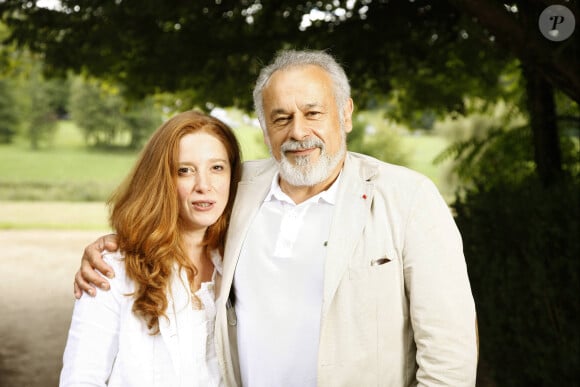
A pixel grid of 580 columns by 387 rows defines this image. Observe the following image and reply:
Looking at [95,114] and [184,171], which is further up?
[95,114]

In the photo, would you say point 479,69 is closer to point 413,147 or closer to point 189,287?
point 189,287

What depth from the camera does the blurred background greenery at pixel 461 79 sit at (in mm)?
4016

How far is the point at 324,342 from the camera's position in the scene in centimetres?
246

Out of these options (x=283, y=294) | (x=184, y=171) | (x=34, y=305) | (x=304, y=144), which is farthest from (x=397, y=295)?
(x=34, y=305)

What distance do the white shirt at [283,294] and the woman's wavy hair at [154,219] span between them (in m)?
0.29

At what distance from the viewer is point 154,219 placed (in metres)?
2.68

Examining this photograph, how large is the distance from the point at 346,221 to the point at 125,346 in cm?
101

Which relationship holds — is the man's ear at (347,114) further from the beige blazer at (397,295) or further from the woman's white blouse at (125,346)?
the woman's white blouse at (125,346)

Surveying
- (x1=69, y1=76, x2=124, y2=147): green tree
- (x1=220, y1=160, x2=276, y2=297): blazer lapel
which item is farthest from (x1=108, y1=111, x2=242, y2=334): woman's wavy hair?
(x1=69, y1=76, x2=124, y2=147): green tree

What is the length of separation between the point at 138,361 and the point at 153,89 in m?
5.66

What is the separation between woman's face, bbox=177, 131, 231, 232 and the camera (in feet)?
8.93

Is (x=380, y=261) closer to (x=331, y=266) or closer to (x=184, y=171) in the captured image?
(x=331, y=266)

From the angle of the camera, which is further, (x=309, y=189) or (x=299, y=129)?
(x=309, y=189)

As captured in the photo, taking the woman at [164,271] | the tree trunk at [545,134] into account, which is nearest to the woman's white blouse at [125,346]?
the woman at [164,271]
